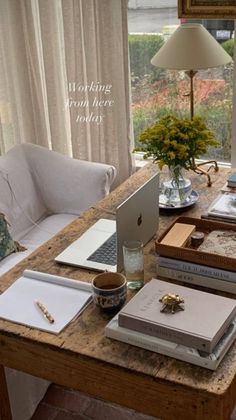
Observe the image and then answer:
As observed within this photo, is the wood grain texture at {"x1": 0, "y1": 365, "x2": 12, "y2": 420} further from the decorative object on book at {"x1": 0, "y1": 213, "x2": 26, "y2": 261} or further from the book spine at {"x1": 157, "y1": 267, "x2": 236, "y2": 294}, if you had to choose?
the decorative object on book at {"x1": 0, "y1": 213, "x2": 26, "y2": 261}

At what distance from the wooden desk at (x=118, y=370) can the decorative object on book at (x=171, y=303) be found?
0.37 ft

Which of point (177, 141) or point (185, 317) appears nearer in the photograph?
point (185, 317)

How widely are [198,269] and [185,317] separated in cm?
25

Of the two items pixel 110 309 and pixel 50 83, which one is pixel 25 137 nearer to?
pixel 50 83

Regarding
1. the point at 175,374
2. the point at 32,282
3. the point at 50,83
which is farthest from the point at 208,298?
the point at 50,83

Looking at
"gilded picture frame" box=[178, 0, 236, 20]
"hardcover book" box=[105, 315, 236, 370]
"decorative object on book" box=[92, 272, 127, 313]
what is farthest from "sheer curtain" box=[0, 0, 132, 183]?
"hardcover book" box=[105, 315, 236, 370]

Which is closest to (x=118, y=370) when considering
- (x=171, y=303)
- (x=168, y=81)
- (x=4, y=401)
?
(x=171, y=303)

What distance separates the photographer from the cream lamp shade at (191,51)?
7.17 feet

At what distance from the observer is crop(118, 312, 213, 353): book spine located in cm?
125

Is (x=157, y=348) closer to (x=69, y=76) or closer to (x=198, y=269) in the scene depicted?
(x=198, y=269)

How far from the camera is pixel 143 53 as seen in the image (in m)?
3.01

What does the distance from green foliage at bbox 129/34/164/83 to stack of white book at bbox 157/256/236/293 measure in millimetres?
1670

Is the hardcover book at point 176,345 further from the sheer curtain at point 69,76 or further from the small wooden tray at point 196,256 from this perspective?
the sheer curtain at point 69,76

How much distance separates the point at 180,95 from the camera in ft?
9.78
